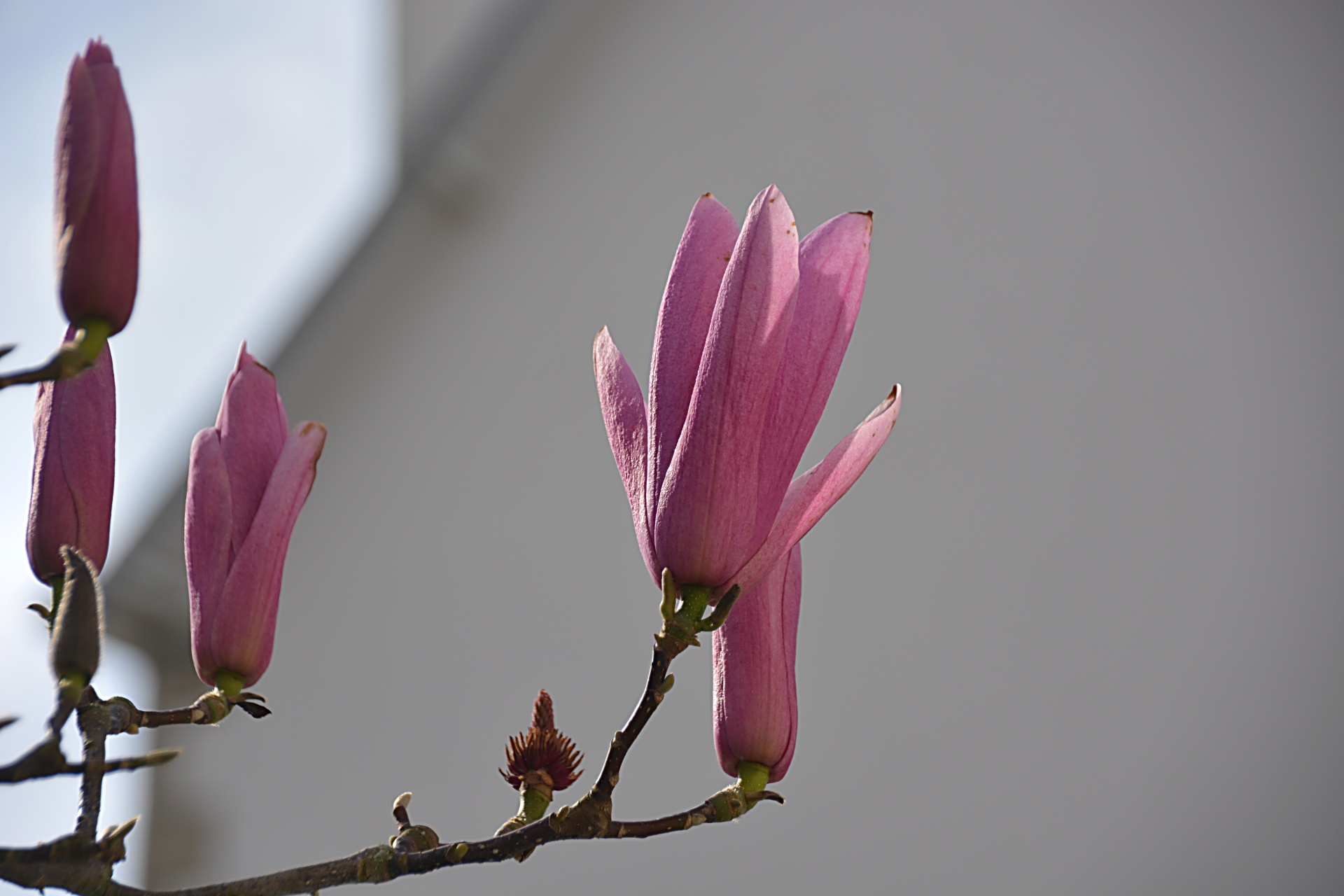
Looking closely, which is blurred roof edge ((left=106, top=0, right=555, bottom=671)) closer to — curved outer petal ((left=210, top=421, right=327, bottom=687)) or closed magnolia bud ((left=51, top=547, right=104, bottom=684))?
curved outer petal ((left=210, top=421, right=327, bottom=687))

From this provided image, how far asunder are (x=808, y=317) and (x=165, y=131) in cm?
239

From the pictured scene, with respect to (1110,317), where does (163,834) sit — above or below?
below

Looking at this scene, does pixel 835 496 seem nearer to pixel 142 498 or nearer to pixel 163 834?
pixel 142 498

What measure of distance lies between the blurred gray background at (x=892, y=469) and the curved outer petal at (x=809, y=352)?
40.7 inches

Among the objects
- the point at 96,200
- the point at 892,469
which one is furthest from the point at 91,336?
the point at 892,469

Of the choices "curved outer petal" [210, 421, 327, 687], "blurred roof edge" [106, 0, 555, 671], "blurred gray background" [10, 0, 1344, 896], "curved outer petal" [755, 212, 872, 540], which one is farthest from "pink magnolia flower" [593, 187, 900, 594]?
"blurred roof edge" [106, 0, 555, 671]

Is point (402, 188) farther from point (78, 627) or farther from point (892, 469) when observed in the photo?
point (78, 627)

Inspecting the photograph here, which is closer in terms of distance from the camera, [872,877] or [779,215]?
[779,215]

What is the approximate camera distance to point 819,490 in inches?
10.2

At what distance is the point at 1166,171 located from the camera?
1344 millimetres

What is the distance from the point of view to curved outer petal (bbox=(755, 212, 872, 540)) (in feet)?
0.84

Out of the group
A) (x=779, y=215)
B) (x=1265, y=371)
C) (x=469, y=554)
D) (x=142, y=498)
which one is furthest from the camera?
(x=142, y=498)

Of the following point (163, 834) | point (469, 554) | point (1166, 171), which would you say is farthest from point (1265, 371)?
point (163, 834)

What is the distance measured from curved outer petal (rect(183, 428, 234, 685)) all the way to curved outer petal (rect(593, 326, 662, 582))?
0.12m
